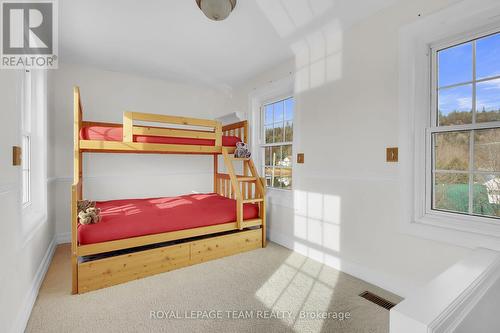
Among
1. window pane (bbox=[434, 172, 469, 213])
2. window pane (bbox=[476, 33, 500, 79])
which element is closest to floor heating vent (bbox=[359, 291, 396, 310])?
window pane (bbox=[434, 172, 469, 213])

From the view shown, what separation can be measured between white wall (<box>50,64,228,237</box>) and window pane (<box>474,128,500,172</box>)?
3466 millimetres

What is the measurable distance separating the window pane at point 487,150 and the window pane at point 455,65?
0.40 meters

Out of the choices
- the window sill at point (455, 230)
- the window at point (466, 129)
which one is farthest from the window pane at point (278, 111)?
the window sill at point (455, 230)

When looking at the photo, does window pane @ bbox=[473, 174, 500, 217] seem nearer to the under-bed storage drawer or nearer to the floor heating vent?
the floor heating vent

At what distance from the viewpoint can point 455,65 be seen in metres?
1.75

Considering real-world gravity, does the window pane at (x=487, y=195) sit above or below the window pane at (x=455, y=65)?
below

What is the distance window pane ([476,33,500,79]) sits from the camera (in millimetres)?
1577

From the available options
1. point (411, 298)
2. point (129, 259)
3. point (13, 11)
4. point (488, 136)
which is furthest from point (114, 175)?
point (488, 136)

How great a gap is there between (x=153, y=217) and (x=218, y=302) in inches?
40.8

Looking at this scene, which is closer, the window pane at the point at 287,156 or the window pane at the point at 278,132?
the window pane at the point at 287,156

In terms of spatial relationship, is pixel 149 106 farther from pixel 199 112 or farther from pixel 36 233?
pixel 36 233

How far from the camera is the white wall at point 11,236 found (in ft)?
4.13

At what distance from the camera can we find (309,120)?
2730 mm
